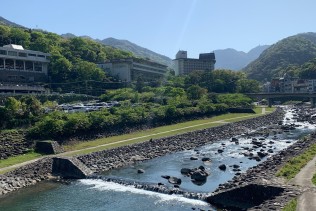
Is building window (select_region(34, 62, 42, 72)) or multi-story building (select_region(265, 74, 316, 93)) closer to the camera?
building window (select_region(34, 62, 42, 72))

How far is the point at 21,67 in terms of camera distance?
94.4 metres

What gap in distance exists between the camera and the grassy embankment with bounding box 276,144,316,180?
2927 cm

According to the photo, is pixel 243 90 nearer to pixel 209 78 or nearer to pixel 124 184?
pixel 209 78

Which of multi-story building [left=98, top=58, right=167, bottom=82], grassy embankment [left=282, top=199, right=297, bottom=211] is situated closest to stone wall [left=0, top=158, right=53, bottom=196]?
grassy embankment [left=282, top=199, right=297, bottom=211]

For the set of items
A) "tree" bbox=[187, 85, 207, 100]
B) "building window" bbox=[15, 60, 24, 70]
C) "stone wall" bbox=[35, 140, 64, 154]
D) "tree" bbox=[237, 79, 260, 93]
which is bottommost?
"stone wall" bbox=[35, 140, 64, 154]

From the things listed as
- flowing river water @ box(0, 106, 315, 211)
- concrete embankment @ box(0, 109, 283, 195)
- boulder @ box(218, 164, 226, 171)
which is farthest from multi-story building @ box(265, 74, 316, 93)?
boulder @ box(218, 164, 226, 171)

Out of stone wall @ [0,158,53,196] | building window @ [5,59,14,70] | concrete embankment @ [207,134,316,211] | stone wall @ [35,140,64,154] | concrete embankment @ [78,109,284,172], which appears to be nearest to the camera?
concrete embankment @ [207,134,316,211]

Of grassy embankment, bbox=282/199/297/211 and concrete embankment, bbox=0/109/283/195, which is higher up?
grassy embankment, bbox=282/199/297/211

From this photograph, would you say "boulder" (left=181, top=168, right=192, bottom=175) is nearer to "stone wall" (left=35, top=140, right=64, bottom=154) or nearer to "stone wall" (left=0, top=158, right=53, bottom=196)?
"stone wall" (left=0, top=158, right=53, bottom=196)

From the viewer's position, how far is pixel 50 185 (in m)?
36.9

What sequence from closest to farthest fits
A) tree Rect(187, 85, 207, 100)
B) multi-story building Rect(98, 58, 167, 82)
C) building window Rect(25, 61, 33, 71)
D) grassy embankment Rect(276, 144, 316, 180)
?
grassy embankment Rect(276, 144, 316, 180) → building window Rect(25, 61, 33, 71) → tree Rect(187, 85, 207, 100) → multi-story building Rect(98, 58, 167, 82)

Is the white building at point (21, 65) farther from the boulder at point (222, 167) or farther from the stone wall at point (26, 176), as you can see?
the boulder at point (222, 167)

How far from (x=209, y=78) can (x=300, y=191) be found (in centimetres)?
10774

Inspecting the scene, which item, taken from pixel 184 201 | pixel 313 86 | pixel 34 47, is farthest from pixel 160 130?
pixel 313 86
